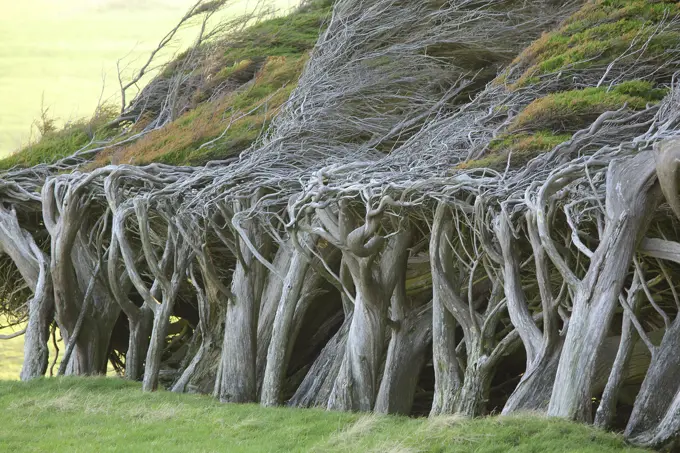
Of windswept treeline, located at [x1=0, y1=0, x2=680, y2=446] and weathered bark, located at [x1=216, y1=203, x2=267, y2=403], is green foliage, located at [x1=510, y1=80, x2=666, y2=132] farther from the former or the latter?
weathered bark, located at [x1=216, y1=203, x2=267, y2=403]

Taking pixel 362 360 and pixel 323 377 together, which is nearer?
pixel 362 360

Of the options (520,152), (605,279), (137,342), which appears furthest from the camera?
(137,342)

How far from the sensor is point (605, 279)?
369 inches

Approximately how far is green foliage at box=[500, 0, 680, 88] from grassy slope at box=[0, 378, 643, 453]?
549 centimetres

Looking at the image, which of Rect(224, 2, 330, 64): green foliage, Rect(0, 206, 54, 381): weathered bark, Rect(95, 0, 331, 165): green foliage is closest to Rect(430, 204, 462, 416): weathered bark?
Rect(95, 0, 331, 165): green foliage

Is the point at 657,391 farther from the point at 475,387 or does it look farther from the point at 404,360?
the point at 404,360

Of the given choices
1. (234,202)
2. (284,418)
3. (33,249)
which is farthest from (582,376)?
(33,249)

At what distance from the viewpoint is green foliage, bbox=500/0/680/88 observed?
45.0 ft

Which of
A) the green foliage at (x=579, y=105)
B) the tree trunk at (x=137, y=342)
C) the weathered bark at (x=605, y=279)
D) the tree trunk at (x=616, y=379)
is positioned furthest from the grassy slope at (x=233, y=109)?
the weathered bark at (x=605, y=279)

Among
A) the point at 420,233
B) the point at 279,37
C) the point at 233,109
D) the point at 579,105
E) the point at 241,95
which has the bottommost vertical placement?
the point at 420,233

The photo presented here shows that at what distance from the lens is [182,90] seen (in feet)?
72.0

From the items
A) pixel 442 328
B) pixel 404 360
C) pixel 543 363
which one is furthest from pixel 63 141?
pixel 543 363

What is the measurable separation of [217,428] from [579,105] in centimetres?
537

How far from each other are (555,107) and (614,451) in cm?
460
